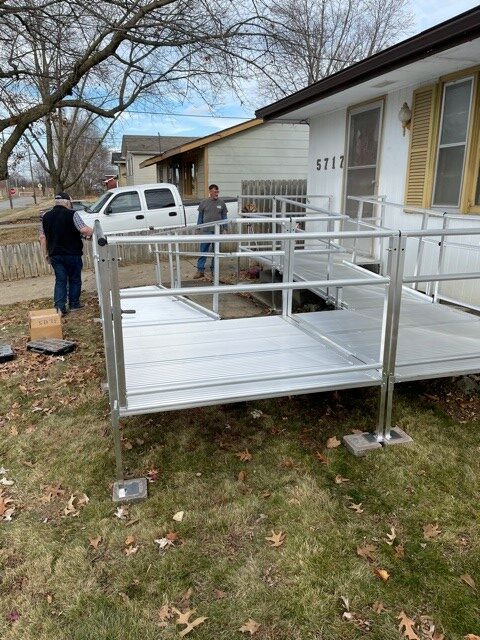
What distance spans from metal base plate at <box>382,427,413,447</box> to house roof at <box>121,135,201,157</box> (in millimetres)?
30531

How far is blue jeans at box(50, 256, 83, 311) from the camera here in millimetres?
7293

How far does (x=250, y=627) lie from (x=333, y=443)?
5.58 feet

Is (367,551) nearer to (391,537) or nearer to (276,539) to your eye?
(391,537)

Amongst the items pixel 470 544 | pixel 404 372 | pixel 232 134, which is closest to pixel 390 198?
pixel 404 372

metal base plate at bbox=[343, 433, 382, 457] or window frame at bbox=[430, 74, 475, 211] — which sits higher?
window frame at bbox=[430, 74, 475, 211]

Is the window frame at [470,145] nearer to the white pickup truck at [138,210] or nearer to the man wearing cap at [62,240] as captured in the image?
the man wearing cap at [62,240]

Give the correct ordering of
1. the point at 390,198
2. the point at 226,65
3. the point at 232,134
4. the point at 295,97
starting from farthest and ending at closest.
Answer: the point at 232,134
the point at 226,65
the point at 295,97
the point at 390,198

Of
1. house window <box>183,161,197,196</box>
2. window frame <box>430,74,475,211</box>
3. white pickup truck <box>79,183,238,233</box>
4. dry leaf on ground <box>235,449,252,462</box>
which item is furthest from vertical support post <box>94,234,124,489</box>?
house window <box>183,161,197,196</box>

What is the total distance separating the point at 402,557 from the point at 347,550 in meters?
0.29

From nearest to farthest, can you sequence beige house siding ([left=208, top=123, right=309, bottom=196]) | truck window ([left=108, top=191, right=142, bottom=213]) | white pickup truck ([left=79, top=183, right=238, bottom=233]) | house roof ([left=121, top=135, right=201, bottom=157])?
white pickup truck ([left=79, top=183, right=238, bottom=233]) → truck window ([left=108, top=191, right=142, bottom=213]) → beige house siding ([left=208, top=123, right=309, bottom=196]) → house roof ([left=121, top=135, right=201, bottom=157])

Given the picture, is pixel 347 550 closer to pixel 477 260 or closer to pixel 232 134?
pixel 477 260

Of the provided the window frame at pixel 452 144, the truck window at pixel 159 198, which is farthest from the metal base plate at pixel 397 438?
the truck window at pixel 159 198

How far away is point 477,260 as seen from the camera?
555 cm

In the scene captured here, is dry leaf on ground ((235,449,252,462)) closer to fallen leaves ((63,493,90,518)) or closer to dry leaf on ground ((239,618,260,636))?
fallen leaves ((63,493,90,518))
